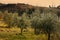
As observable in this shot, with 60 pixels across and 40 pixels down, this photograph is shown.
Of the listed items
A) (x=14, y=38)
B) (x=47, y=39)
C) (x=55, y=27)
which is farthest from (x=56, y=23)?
(x=14, y=38)

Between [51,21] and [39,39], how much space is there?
1296 cm

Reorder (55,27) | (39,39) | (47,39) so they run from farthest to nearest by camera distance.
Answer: (39,39), (47,39), (55,27)

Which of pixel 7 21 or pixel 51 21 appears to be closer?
pixel 51 21

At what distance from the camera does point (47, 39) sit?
75.9m

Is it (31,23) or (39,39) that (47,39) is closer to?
(39,39)

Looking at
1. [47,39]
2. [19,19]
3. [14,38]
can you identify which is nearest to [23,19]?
[19,19]

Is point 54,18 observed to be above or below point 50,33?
above

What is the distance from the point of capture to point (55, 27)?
70562 millimetres

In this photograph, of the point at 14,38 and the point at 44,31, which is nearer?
the point at 44,31

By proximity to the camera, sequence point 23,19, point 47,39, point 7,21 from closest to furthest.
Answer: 1. point 47,39
2. point 23,19
3. point 7,21

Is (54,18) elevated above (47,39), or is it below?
above

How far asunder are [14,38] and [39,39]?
359 inches

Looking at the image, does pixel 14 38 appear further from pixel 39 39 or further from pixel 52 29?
pixel 52 29

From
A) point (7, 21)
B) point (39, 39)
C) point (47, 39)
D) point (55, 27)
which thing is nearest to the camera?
point (55, 27)
